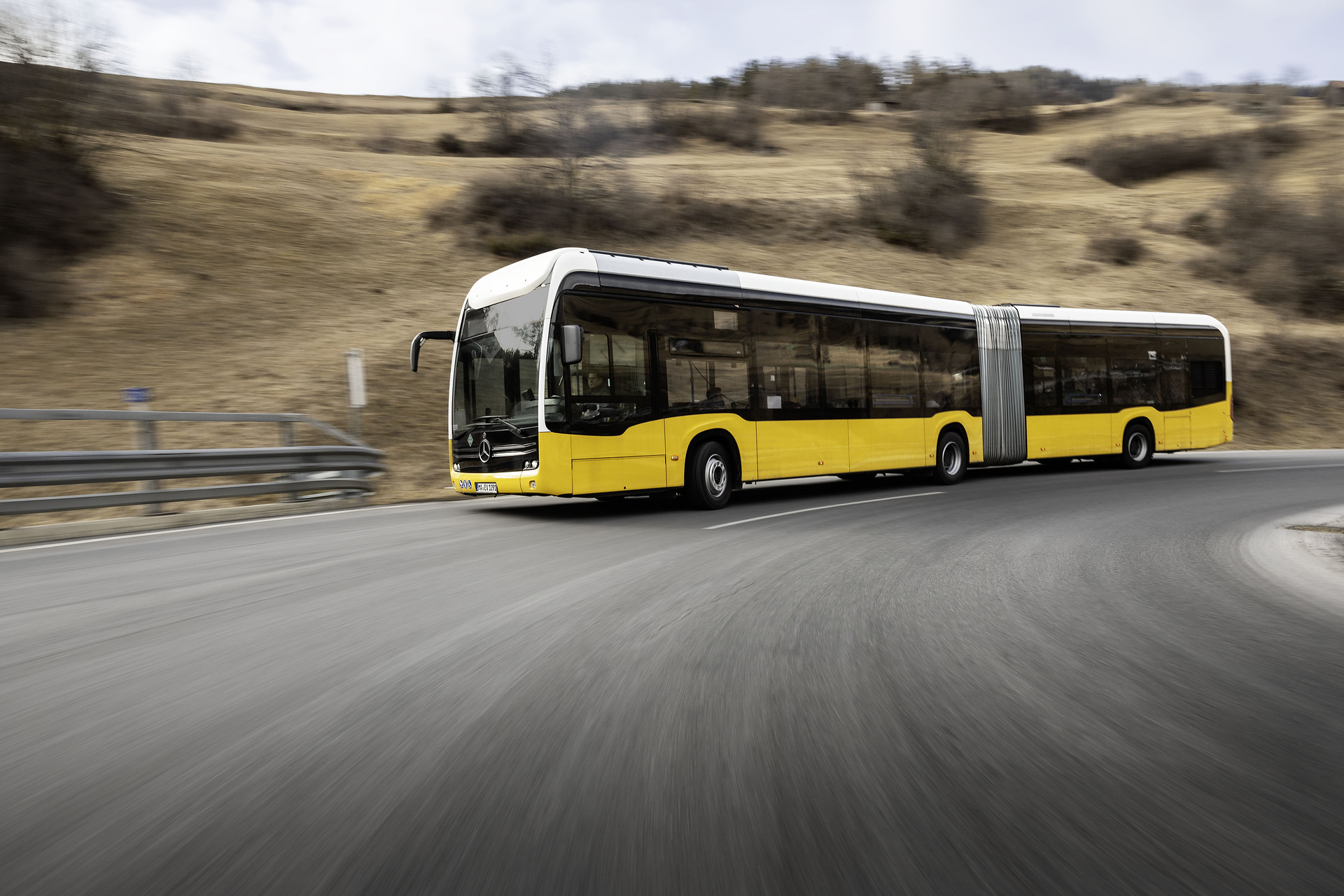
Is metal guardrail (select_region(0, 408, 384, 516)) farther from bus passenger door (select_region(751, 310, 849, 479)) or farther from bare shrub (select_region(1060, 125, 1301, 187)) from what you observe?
bare shrub (select_region(1060, 125, 1301, 187))

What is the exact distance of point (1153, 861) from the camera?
2346 mm

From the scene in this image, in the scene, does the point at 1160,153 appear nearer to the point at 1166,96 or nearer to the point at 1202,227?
the point at 1202,227

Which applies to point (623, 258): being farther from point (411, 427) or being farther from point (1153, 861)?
point (1153, 861)

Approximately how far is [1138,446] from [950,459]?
6241mm

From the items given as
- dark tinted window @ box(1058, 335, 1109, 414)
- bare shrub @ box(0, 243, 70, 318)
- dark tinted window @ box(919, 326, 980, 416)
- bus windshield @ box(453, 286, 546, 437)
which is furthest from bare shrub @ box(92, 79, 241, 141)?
dark tinted window @ box(1058, 335, 1109, 414)

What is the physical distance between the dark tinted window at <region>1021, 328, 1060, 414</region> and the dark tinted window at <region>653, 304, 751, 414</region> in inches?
303

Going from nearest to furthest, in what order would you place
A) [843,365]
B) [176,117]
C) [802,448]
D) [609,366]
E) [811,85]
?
[609,366] < [802,448] < [843,365] < [176,117] < [811,85]

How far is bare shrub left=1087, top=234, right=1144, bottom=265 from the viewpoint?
40594 mm

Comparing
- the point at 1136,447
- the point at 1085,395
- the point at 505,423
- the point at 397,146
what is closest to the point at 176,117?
the point at 397,146

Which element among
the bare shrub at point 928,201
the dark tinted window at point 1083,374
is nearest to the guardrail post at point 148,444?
the dark tinted window at point 1083,374

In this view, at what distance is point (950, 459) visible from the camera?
54.0 ft

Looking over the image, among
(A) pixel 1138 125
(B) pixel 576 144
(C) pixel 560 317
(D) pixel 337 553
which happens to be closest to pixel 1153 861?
(D) pixel 337 553

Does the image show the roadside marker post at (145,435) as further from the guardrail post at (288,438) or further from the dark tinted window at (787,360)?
the dark tinted window at (787,360)

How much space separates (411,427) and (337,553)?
1064cm
